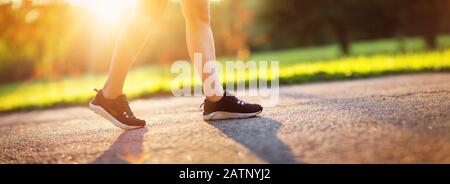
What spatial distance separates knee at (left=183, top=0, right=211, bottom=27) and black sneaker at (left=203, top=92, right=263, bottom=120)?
1.55 ft

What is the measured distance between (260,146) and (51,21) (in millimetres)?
17882

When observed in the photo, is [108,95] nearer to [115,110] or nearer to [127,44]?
[115,110]

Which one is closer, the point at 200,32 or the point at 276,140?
the point at 276,140

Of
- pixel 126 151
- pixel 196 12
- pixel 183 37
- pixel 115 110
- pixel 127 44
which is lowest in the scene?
pixel 126 151

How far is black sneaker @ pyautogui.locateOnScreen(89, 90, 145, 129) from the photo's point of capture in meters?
3.11

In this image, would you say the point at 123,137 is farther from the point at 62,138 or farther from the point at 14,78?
the point at 14,78

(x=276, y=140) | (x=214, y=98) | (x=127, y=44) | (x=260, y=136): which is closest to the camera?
(x=276, y=140)

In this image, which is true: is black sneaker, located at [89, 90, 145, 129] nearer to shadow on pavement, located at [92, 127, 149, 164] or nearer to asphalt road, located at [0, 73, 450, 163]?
asphalt road, located at [0, 73, 450, 163]

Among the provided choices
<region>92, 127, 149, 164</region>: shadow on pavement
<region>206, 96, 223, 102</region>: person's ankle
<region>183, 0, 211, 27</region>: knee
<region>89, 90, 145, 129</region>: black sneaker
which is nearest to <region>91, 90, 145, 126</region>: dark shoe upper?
<region>89, 90, 145, 129</region>: black sneaker

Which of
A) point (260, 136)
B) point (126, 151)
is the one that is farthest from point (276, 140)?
point (126, 151)

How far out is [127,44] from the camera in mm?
3092

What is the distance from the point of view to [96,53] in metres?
36.8

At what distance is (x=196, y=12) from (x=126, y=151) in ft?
3.73
